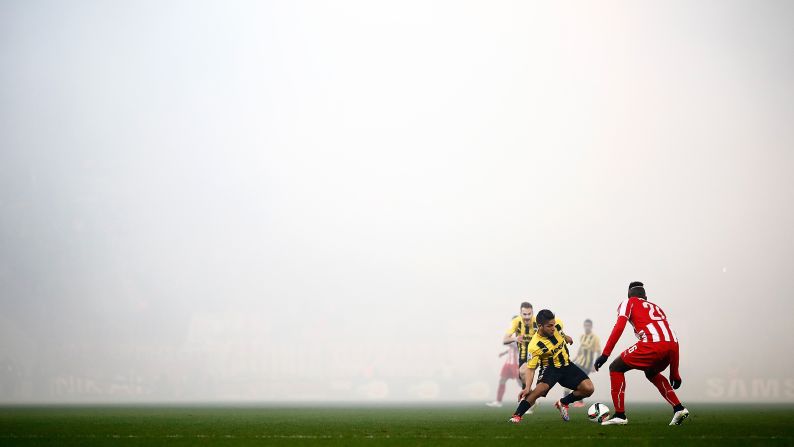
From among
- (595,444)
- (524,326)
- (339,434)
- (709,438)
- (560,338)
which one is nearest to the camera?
(595,444)

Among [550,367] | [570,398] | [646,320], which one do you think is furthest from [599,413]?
[646,320]

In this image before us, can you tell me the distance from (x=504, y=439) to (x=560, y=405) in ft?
14.3

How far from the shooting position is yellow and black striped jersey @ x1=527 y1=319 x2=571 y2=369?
13.6 metres

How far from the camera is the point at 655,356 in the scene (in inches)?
470

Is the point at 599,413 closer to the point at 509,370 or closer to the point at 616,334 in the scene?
the point at 616,334

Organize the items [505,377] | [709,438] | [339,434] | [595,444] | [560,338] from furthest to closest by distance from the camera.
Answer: [505,377]
[560,338]
[339,434]
[709,438]
[595,444]

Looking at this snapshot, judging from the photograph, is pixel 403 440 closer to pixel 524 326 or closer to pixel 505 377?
pixel 524 326

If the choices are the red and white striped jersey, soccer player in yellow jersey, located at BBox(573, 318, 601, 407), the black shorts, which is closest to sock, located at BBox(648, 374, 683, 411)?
the red and white striped jersey

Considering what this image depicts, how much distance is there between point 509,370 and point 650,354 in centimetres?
1519

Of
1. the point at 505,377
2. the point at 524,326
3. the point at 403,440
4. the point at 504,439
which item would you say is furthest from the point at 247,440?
the point at 505,377

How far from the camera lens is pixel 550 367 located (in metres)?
13.8

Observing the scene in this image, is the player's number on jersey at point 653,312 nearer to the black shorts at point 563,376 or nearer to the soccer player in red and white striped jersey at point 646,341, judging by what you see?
the soccer player in red and white striped jersey at point 646,341

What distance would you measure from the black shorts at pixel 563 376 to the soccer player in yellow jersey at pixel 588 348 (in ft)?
39.3

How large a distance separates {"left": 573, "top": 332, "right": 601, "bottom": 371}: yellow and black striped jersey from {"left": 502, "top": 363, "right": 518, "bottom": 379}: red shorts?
2120mm
